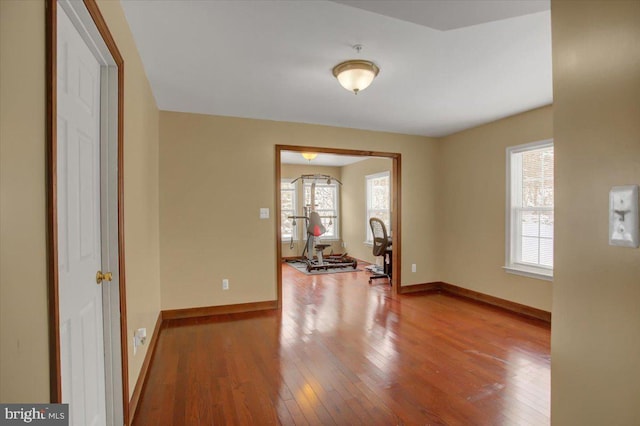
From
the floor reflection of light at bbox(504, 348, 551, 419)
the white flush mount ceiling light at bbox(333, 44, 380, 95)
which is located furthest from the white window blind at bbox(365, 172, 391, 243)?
the white flush mount ceiling light at bbox(333, 44, 380, 95)

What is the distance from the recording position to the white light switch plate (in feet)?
2.38

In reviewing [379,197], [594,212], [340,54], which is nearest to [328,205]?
[379,197]

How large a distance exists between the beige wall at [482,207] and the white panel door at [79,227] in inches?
166

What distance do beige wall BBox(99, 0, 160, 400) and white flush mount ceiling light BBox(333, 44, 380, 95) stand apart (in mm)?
1498

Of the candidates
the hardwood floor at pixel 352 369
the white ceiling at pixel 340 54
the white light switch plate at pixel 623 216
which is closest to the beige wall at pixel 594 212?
the white light switch plate at pixel 623 216

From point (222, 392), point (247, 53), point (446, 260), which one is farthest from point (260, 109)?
point (446, 260)

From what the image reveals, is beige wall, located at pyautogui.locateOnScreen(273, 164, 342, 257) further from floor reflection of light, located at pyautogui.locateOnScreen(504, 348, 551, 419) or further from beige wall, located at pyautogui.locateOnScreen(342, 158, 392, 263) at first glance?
floor reflection of light, located at pyautogui.locateOnScreen(504, 348, 551, 419)

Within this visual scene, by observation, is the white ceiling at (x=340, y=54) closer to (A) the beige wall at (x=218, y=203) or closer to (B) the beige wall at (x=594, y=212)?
(A) the beige wall at (x=218, y=203)

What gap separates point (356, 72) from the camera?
8.20 feet

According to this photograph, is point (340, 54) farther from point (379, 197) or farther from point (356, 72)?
point (379, 197)

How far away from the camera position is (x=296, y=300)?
14.8 feet

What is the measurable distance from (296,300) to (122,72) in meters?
3.49

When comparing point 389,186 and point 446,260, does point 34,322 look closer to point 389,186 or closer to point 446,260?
point 446,260

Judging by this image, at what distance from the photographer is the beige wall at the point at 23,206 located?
72 centimetres
